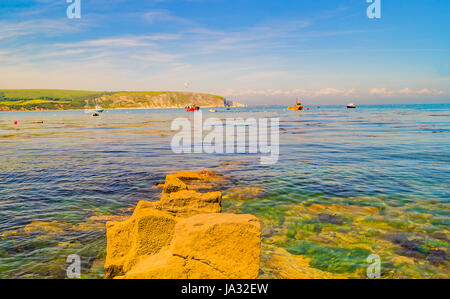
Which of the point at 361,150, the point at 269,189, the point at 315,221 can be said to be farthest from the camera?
the point at 361,150

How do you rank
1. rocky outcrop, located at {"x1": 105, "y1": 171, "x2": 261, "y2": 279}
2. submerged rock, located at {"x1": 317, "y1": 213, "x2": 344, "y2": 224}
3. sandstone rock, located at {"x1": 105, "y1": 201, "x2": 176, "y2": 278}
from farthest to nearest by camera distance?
submerged rock, located at {"x1": 317, "y1": 213, "x2": 344, "y2": 224}, sandstone rock, located at {"x1": 105, "y1": 201, "x2": 176, "y2": 278}, rocky outcrop, located at {"x1": 105, "y1": 171, "x2": 261, "y2": 279}

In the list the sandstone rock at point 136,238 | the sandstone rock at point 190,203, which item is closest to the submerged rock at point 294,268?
the sandstone rock at point 190,203

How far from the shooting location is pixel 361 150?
2414 cm

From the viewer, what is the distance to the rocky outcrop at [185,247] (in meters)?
5.02

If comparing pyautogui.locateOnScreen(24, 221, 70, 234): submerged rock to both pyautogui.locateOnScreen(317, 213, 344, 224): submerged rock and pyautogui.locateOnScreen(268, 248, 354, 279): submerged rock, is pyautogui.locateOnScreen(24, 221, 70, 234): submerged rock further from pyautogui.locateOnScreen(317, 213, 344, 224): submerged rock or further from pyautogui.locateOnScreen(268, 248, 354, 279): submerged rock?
pyautogui.locateOnScreen(317, 213, 344, 224): submerged rock

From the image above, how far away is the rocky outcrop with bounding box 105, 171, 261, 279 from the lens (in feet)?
16.5

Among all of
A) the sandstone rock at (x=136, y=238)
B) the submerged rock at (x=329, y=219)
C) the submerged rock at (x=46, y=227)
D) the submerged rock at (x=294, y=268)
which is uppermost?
the sandstone rock at (x=136, y=238)

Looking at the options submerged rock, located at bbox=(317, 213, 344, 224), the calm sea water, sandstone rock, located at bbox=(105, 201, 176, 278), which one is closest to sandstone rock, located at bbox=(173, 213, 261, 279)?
sandstone rock, located at bbox=(105, 201, 176, 278)

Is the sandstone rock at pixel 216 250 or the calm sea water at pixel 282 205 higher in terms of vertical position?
the sandstone rock at pixel 216 250

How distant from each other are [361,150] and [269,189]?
15259mm

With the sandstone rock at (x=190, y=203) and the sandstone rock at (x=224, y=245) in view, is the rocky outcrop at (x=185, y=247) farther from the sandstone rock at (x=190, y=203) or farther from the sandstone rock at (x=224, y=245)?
the sandstone rock at (x=190, y=203)

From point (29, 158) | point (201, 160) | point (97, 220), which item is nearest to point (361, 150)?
point (201, 160)

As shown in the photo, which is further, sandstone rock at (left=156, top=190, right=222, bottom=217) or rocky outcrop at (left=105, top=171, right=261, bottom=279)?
sandstone rock at (left=156, top=190, right=222, bottom=217)
